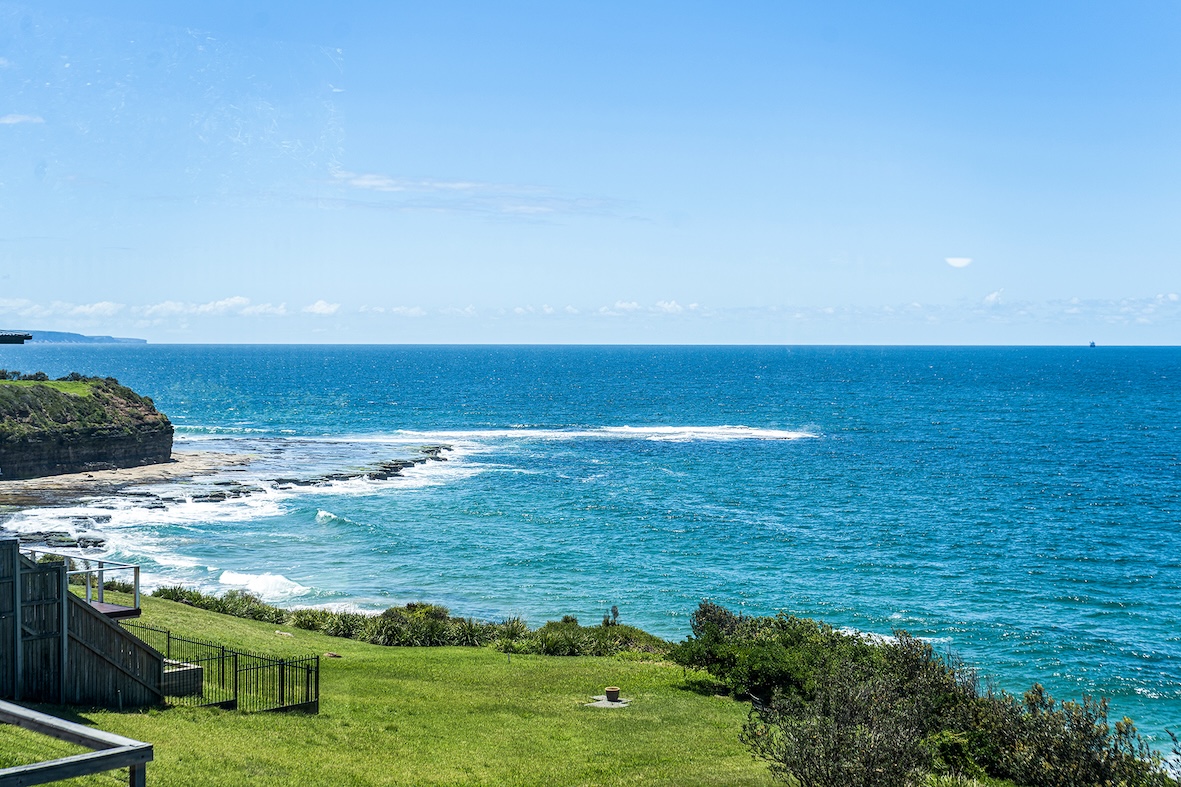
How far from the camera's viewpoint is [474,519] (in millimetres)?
64062

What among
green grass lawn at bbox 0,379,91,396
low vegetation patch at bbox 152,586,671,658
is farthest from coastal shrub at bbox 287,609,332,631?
green grass lawn at bbox 0,379,91,396

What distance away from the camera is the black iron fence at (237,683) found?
2120cm

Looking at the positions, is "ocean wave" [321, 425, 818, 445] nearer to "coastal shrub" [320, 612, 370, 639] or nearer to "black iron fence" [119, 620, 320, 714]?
"coastal shrub" [320, 612, 370, 639]

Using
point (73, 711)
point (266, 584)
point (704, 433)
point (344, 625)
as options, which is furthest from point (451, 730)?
point (704, 433)

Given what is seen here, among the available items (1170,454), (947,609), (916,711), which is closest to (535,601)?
(947,609)

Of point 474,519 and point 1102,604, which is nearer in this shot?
point 1102,604

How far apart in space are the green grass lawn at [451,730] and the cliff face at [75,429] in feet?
164

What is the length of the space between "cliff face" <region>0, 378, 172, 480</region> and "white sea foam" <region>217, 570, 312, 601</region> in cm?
3368

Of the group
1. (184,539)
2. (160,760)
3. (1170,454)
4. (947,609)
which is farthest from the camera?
(1170,454)

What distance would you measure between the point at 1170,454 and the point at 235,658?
9971 centimetres

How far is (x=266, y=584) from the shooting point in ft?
153

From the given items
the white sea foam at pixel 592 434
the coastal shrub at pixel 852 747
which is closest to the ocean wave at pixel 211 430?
the white sea foam at pixel 592 434

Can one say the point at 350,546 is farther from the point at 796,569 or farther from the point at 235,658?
the point at 235,658

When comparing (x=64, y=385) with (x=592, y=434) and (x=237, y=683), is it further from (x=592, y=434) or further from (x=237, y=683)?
(x=237, y=683)
